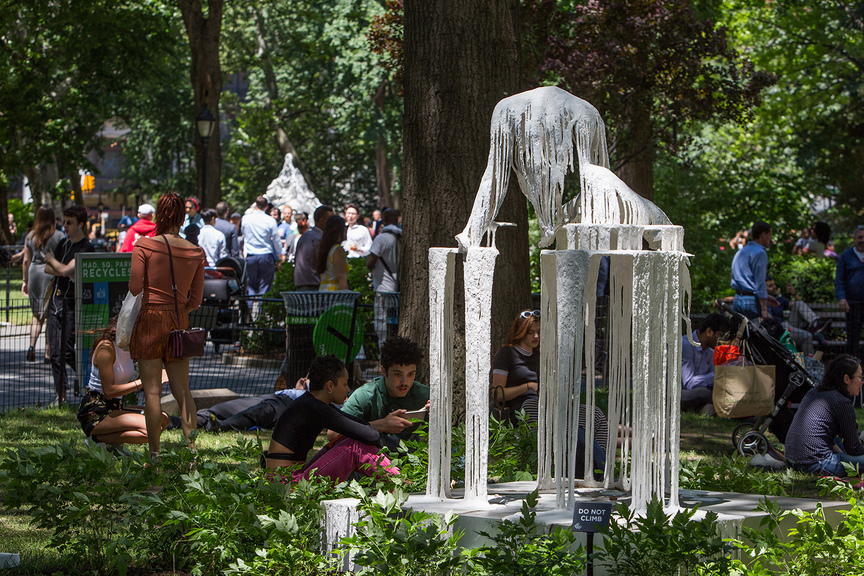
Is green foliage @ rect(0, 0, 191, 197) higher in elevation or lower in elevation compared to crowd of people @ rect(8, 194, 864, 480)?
higher

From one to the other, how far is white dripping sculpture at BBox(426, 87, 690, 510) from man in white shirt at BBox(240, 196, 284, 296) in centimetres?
1041

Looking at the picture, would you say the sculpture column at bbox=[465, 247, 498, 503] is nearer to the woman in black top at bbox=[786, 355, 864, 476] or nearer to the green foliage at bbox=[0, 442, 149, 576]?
the green foliage at bbox=[0, 442, 149, 576]

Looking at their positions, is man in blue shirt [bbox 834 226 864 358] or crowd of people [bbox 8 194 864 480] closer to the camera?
crowd of people [bbox 8 194 864 480]

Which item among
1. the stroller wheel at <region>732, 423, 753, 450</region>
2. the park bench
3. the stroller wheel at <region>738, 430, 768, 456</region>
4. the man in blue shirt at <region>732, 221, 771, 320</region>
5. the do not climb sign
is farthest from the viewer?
the park bench

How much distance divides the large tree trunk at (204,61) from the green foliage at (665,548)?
1642cm

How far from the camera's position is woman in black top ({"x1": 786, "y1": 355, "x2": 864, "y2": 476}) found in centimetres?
699

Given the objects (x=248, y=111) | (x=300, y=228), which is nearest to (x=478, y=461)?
(x=300, y=228)

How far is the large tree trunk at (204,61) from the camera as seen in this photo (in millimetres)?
18906

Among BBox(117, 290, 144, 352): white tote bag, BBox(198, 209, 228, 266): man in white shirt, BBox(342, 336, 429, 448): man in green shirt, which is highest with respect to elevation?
BBox(198, 209, 228, 266): man in white shirt

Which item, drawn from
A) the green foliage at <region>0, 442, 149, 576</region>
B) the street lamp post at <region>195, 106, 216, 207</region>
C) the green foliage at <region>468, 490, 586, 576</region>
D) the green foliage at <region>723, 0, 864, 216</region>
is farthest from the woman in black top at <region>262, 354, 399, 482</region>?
the green foliage at <region>723, 0, 864, 216</region>

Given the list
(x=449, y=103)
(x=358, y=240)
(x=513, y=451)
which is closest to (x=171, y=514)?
(x=513, y=451)

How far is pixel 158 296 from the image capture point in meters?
6.68

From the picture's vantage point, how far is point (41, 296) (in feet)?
38.9

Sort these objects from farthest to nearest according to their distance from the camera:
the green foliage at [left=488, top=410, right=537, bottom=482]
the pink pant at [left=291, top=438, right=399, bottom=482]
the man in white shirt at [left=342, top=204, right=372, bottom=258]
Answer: the man in white shirt at [left=342, top=204, right=372, bottom=258] → the green foliage at [left=488, top=410, right=537, bottom=482] → the pink pant at [left=291, top=438, right=399, bottom=482]
